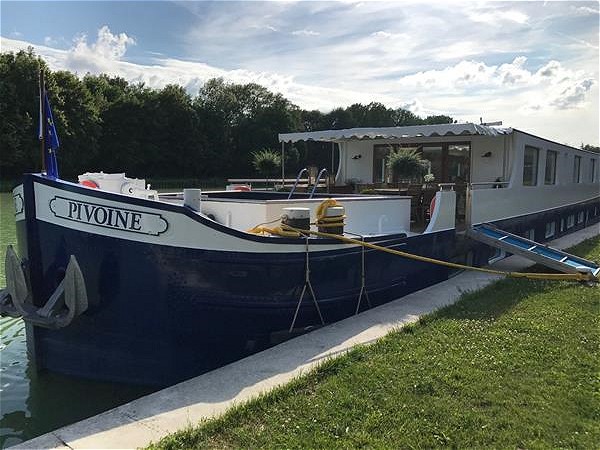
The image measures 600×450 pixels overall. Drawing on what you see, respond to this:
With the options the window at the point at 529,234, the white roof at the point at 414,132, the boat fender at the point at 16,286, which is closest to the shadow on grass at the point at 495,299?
the white roof at the point at 414,132

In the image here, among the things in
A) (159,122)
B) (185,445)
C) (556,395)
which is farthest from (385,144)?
(159,122)

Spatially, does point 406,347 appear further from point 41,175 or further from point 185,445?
point 41,175

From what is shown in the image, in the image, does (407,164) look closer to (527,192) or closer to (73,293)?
(527,192)

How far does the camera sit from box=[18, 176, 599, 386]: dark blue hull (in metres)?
5.20

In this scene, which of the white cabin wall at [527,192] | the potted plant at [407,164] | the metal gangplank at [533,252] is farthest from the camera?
the potted plant at [407,164]

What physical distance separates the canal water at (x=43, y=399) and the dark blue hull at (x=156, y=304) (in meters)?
0.14

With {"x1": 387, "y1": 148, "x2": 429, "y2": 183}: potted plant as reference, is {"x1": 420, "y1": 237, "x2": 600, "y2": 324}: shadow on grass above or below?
below

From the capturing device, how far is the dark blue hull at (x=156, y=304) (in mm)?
5195

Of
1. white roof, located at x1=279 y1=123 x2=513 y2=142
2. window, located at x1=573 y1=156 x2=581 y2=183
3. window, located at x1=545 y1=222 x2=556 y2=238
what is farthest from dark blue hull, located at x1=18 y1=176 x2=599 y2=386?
window, located at x1=573 y1=156 x2=581 y2=183

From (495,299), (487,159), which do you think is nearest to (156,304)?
(495,299)

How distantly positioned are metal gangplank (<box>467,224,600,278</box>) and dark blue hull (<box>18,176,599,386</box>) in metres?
4.87

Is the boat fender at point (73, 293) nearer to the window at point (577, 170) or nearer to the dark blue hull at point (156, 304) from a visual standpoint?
the dark blue hull at point (156, 304)

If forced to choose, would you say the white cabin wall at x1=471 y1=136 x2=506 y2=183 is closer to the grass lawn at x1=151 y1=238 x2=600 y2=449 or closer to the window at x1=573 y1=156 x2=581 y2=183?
the grass lawn at x1=151 y1=238 x2=600 y2=449

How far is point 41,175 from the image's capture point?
5.46m
